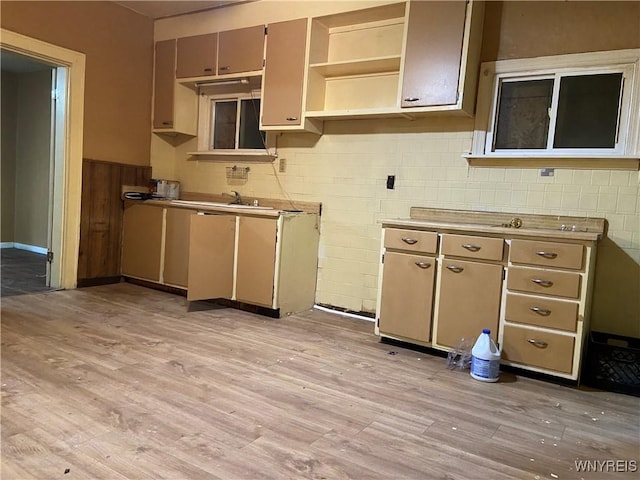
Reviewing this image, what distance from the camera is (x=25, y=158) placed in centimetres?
681

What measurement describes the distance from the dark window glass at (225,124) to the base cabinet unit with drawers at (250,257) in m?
1.01

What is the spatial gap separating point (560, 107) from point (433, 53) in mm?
967

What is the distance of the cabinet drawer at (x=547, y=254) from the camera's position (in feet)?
8.62

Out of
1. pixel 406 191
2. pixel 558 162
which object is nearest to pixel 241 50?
pixel 406 191

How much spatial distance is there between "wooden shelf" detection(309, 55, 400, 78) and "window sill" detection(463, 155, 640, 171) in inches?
37.9

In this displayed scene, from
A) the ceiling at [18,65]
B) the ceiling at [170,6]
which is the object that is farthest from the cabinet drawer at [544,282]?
the ceiling at [18,65]

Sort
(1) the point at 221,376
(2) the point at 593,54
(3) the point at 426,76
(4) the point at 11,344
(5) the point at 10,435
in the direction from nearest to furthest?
(5) the point at 10,435, (1) the point at 221,376, (4) the point at 11,344, (2) the point at 593,54, (3) the point at 426,76

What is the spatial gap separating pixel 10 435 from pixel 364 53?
3579 mm

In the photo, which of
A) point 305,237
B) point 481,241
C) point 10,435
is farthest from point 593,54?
point 10,435

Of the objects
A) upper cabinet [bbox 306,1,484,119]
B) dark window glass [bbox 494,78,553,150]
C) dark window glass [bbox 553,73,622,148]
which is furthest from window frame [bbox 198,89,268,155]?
dark window glass [bbox 553,73,622,148]

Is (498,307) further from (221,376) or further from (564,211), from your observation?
(221,376)

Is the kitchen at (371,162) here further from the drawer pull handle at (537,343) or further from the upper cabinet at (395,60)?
the drawer pull handle at (537,343)

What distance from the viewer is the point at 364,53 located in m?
3.96

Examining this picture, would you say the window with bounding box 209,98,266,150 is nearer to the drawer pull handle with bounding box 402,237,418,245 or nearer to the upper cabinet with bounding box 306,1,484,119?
the upper cabinet with bounding box 306,1,484,119
